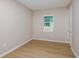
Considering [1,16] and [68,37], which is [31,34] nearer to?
[68,37]

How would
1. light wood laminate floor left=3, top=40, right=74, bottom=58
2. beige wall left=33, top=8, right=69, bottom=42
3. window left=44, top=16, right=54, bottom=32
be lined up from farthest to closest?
window left=44, top=16, right=54, bottom=32 < beige wall left=33, top=8, right=69, bottom=42 < light wood laminate floor left=3, top=40, right=74, bottom=58

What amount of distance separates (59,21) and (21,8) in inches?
94.5

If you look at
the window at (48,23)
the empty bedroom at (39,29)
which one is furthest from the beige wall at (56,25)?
the window at (48,23)

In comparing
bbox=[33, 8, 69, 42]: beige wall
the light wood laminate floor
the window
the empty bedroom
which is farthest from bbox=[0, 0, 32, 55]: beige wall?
the window

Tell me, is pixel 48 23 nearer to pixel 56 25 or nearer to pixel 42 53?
pixel 56 25

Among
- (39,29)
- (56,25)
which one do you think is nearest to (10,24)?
(39,29)

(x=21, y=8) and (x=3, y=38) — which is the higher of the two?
(x=21, y=8)

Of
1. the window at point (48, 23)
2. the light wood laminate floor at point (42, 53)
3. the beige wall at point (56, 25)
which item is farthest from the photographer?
the window at point (48, 23)

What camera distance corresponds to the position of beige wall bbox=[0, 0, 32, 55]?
3.21m

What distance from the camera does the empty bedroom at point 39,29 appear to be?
10.5 ft

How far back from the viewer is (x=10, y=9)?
366cm

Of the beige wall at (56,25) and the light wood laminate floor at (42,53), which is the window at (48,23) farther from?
the light wood laminate floor at (42,53)

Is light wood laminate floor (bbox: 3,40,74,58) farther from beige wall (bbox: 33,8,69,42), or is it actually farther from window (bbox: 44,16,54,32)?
window (bbox: 44,16,54,32)

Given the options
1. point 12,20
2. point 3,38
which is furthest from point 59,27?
point 3,38
